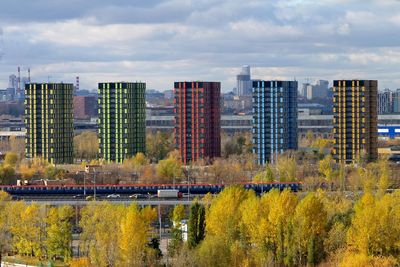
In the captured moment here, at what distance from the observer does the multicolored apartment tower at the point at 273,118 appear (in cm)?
6075

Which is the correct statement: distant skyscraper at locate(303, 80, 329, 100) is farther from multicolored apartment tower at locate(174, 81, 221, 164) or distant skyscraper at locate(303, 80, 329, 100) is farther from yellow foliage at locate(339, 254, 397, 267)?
yellow foliage at locate(339, 254, 397, 267)

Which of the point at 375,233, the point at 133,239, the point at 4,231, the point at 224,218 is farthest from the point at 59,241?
the point at 375,233

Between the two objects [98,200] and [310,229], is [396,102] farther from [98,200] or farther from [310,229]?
[310,229]

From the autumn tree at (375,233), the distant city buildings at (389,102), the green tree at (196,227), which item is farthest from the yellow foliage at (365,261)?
the distant city buildings at (389,102)

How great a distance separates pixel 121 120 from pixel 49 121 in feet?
12.6

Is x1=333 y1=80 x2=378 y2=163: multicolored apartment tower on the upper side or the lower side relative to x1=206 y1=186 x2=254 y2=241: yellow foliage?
upper

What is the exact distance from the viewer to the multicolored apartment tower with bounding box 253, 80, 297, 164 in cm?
6075

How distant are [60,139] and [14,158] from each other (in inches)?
167

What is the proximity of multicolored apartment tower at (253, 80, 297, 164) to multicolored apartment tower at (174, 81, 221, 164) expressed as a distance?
218cm

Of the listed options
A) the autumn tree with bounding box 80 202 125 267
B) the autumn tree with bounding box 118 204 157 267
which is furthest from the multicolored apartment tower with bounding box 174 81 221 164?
the autumn tree with bounding box 118 204 157 267

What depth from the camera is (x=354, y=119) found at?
57.0 metres

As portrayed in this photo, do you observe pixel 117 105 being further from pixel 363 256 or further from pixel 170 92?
pixel 170 92

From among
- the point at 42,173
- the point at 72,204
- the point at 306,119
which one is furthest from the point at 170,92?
the point at 72,204

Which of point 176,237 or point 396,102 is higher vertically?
point 396,102
